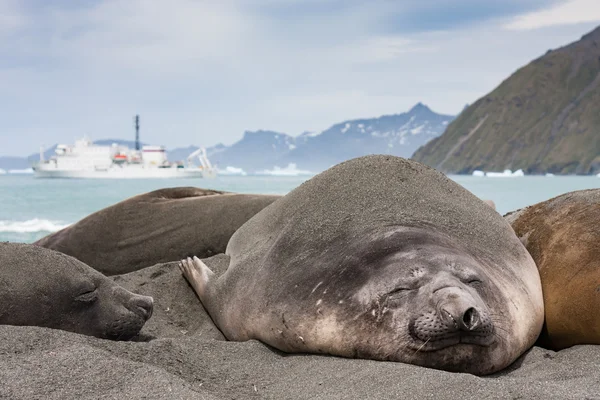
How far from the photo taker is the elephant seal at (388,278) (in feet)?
9.16

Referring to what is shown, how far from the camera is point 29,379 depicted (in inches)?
98.1

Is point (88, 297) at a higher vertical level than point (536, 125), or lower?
lower

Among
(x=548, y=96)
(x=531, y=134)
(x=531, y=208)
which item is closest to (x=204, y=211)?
(x=531, y=208)

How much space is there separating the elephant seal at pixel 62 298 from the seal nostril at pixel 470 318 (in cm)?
195

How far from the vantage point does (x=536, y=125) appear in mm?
158375

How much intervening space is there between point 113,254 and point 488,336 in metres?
4.17

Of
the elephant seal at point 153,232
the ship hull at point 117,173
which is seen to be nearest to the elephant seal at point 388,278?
the elephant seal at point 153,232

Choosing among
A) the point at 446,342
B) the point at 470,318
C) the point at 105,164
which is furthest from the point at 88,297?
the point at 105,164

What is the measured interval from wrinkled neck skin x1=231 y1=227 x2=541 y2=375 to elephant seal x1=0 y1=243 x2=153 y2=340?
88cm

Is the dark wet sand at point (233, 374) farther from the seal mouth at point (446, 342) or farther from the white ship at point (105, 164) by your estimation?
the white ship at point (105, 164)

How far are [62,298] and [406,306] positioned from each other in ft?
6.25

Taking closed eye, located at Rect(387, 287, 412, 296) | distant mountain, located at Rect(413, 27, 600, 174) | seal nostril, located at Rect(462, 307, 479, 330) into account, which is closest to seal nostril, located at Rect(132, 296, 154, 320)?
closed eye, located at Rect(387, 287, 412, 296)

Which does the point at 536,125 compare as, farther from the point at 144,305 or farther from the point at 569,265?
the point at 144,305

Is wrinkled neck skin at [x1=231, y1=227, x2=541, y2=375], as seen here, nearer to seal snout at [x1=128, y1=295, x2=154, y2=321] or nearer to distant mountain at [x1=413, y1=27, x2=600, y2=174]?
A: seal snout at [x1=128, y1=295, x2=154, y2=321]
